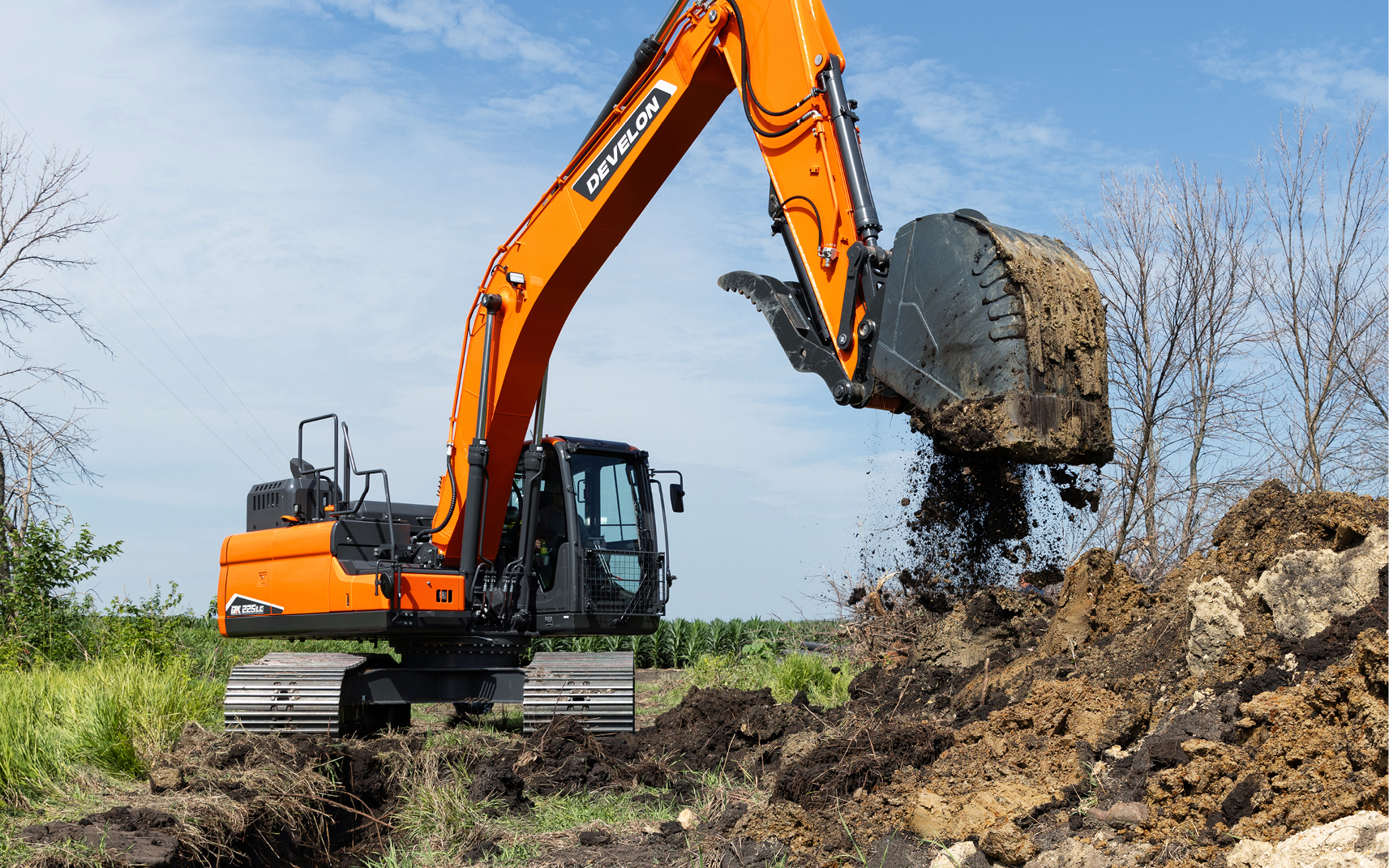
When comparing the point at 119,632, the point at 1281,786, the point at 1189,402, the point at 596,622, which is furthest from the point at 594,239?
the point at 1189,402

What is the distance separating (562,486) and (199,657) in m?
7.92

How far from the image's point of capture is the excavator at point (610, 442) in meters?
4.85

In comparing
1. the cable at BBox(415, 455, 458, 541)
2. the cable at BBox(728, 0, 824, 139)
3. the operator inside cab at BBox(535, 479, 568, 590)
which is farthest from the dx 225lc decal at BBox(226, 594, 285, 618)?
the cable at BBox(728, 0, 824, 139)

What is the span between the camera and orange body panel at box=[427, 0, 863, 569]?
5.67 meters

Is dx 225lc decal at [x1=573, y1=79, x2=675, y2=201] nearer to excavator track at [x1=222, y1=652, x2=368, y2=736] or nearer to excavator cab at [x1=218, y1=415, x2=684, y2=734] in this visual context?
excavator cab at [x1=218, y1=415, x2=684, y2=734]

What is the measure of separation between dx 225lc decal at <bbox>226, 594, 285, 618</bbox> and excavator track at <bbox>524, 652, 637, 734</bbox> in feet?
8.09

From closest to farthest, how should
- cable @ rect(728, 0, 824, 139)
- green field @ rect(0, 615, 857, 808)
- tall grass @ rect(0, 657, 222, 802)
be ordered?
cable @ rect(728, 0, 824, 139), tall grass @ rect(0, 657, 222, 802), green field @ rect(0, 615, 857, 808)

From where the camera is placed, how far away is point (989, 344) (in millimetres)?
4719

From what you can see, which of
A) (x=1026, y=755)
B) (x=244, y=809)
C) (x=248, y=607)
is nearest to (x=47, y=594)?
(x=248, y=607)

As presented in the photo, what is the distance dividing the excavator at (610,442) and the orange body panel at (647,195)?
0.05ft

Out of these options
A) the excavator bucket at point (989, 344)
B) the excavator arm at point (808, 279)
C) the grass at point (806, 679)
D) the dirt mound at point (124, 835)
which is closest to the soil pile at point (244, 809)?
the dirt mound at point (124, 835)

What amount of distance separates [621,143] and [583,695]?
13.4 ft

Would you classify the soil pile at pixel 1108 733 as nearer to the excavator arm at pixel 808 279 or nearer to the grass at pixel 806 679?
the excavator arm at pixel 808 279

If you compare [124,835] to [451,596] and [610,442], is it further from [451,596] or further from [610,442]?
[610,442]
